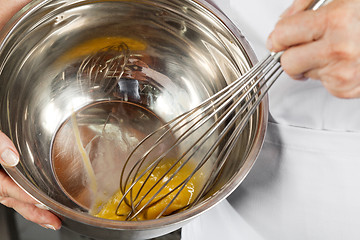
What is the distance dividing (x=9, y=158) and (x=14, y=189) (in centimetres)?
6

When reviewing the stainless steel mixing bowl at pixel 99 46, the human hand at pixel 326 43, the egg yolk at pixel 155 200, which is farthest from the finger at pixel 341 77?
the egg yolk at pixel 155 200

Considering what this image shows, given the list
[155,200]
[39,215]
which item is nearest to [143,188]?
[155,200]

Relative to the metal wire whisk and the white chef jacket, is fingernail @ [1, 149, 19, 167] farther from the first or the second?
the white chef jacket

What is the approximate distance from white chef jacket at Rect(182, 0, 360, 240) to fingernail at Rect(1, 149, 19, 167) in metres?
0.30

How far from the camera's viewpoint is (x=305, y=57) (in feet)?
1.05

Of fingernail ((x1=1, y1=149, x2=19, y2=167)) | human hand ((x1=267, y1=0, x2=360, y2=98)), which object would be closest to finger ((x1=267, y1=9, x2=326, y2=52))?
human hand ((x1=267, y1=0, x2=360, y2=98))

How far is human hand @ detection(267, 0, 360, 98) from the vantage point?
0.30 metres

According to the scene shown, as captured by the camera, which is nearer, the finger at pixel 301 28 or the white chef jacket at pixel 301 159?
the finger at pixel 301 28

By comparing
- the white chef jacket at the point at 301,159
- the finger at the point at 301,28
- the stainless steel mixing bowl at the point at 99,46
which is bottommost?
the white chef jacket at the point at 301,159

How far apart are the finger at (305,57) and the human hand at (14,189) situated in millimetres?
259

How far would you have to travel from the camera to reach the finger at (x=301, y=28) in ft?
1.00

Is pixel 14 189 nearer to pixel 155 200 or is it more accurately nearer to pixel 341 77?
pixel 155 200

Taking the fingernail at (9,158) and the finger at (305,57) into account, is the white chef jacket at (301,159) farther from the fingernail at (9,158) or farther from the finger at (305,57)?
the fingernail at (9,158)

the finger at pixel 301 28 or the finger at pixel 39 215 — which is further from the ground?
the finger at pixel 301 28
